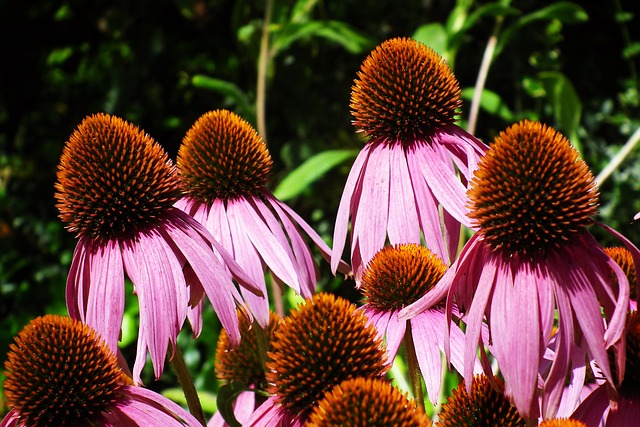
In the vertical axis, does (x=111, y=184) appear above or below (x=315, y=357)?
above

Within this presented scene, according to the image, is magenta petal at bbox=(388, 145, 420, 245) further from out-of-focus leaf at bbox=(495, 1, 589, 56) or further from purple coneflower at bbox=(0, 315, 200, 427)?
out-of-focus leaf at bbox=(495, 1, 589, 56)

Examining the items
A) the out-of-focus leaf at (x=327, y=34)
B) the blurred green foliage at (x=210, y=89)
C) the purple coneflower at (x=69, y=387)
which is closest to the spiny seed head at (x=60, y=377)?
the purple coneflower at (x=69, y=387)

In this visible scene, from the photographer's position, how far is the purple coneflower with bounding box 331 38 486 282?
2.84 feet

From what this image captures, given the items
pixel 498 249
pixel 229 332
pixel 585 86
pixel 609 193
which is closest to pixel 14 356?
pixel 229 332

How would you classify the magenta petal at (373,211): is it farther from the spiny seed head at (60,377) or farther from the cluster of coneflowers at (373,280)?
the spiny seed head at (60,377)

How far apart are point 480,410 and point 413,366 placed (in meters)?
0.14

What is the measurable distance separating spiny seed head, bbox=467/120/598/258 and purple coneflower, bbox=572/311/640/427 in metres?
0.10

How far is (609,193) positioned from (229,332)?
2.09m

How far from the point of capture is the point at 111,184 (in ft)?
2.71

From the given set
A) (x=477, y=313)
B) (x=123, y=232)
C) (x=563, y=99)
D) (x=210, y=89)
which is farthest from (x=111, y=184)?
(x=210, y=89)

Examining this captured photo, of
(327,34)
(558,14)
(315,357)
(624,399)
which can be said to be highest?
(327,34)

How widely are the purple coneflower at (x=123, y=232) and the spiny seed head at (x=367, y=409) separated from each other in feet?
0.78

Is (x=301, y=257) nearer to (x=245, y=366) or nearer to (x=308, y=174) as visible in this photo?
(x=245, y=366)

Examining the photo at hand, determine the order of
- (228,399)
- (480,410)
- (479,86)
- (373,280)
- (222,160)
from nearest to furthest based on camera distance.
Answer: (480,410) < (228,399) < (373,280) < (222,160) < (479,86)
